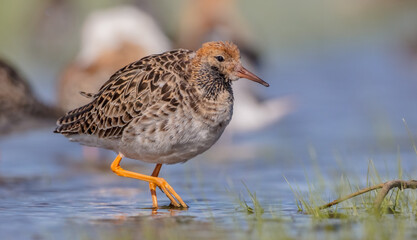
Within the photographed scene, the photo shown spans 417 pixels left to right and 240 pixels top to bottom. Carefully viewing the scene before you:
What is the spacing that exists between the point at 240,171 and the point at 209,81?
10.5ft

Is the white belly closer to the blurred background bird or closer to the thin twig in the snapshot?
the thin twig

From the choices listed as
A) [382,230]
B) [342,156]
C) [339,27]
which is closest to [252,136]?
[342,156]

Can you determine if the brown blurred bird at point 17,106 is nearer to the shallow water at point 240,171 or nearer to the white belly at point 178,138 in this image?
the shallow water at point 240,171

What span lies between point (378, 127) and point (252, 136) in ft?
6.73

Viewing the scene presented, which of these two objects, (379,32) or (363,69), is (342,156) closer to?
(363,69)

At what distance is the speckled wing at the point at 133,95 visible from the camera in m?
6.91

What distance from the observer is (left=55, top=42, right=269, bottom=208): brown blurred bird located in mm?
6738

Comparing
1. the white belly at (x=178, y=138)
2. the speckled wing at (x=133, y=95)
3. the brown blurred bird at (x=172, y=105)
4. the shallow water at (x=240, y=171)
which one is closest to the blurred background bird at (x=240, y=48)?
the shallow water at (x=240, y=171)

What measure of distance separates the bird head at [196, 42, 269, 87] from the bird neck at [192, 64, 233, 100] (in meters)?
0.04

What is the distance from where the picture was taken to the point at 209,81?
688 centimetres

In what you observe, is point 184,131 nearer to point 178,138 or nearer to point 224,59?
point 178,138

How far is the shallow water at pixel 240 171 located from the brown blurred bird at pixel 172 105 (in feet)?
1.81

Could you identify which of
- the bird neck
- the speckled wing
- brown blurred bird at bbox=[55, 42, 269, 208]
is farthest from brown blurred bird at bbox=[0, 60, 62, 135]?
the bird neck

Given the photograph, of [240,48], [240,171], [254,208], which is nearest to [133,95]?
[254,208]
